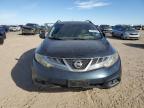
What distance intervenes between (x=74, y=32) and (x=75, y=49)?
63.4 inches

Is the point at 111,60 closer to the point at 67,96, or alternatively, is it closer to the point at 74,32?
the point at 67,96

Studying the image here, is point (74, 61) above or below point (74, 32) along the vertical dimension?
below

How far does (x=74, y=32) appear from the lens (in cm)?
700

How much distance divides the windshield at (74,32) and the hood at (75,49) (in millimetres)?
424

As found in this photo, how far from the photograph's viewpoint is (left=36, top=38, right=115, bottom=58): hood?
203 inches

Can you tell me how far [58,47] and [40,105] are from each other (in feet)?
4.58

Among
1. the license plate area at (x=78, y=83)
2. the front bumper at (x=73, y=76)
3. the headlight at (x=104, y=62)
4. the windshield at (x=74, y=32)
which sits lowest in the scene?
the license plate area at (x=78, y=83)

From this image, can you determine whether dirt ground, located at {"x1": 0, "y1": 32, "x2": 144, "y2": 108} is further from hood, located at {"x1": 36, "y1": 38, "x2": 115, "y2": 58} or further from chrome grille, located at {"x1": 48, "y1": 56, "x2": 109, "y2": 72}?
hood, located at {"x1": 36, "y1": 38, "x2": 115, "y2": 58}

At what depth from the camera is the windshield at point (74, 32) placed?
22.0ft

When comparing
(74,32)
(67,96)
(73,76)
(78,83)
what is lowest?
(67,96)

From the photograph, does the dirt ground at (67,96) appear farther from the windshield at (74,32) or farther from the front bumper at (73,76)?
the windshield at (74,32)

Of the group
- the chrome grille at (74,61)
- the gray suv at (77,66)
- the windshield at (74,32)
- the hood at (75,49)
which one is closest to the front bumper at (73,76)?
the gray suv at (77,66)

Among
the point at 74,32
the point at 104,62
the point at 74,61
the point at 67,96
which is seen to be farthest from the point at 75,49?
the point at 74,32

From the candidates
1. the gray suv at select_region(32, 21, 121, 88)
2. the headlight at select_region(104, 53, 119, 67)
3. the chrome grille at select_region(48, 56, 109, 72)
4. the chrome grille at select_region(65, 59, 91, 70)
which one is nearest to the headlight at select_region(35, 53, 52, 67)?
the gray suv at select_region(32, 21, 121, 88)
